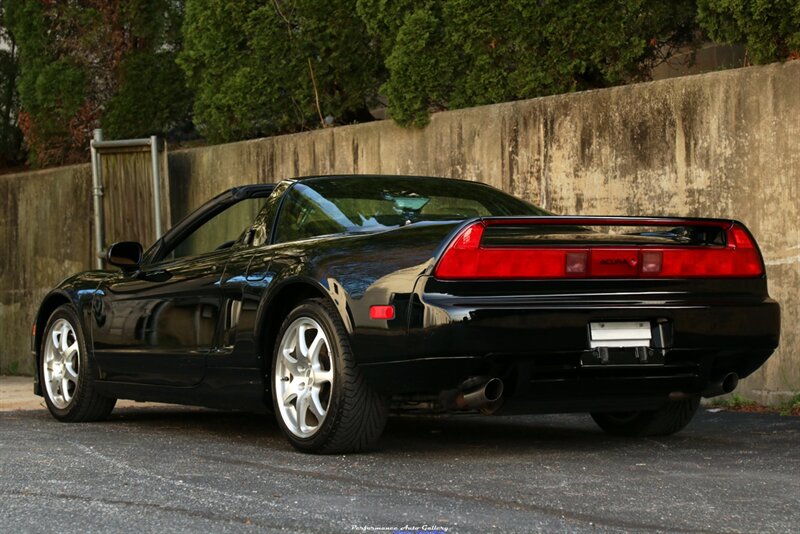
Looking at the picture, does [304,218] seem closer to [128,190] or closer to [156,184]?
[156,184]

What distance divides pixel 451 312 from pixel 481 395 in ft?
1.29

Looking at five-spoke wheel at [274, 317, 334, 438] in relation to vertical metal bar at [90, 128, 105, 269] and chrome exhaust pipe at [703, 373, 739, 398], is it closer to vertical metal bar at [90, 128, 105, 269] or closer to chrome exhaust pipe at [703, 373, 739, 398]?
chrome exhaust pipe at [703, 373, 739, 398]

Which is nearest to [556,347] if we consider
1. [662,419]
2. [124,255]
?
[662,419]

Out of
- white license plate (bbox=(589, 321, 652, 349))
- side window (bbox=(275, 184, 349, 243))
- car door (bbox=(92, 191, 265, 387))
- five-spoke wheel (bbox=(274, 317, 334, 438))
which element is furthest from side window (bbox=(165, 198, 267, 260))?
white license plate (bbox=(589, 321, 652, 349))

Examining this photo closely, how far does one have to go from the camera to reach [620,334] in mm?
5973

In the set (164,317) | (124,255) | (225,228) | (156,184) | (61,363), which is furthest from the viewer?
(156,184)

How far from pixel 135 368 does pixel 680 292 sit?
307 centimetres

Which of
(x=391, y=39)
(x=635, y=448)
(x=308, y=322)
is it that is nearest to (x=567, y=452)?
(x=635, y=448)

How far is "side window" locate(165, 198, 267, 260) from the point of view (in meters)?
12.4

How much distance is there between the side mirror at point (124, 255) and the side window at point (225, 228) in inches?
167

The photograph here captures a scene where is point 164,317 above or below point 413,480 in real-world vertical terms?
above

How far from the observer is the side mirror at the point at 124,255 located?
7.78 meters

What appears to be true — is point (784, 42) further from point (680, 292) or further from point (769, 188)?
point (680, 292)

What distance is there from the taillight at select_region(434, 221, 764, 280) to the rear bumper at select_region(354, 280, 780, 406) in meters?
0.11
